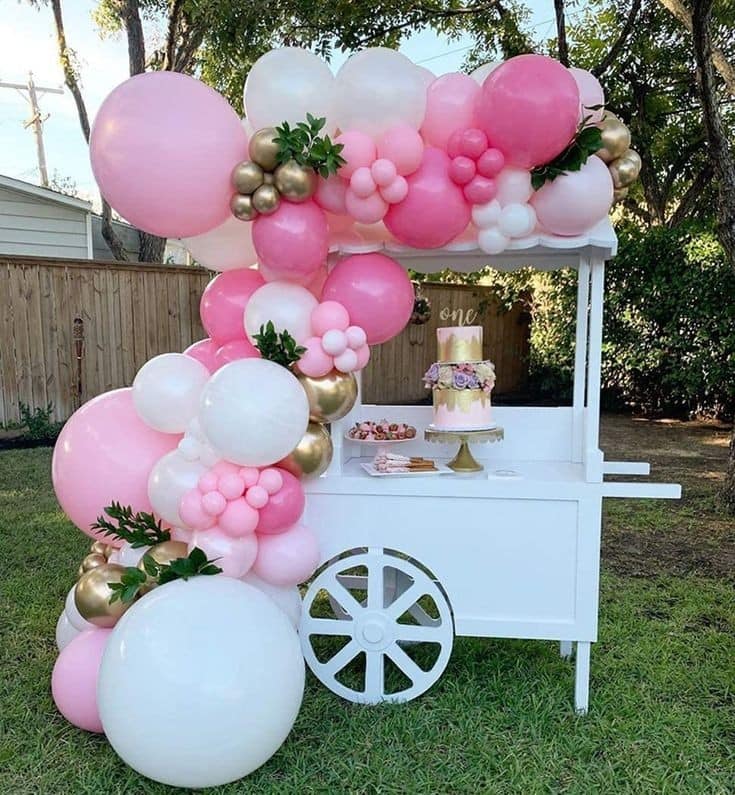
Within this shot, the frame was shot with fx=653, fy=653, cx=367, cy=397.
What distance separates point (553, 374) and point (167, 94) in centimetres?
652

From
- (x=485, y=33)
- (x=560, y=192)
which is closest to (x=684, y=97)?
(x=485, y=33)

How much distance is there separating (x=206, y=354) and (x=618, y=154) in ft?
4.52

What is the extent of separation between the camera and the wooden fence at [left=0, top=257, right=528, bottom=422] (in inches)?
218

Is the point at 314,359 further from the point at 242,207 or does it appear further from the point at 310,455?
the point at 242,207

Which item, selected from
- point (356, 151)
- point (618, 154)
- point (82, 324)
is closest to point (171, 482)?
point (356, 151)

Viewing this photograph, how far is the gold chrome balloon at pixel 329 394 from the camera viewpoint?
1853 millimetres

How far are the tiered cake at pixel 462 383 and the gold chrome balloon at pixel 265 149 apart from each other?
809 mm

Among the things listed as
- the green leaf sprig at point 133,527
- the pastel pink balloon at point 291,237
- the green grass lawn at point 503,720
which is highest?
the pastel pink balloon at point 291,237

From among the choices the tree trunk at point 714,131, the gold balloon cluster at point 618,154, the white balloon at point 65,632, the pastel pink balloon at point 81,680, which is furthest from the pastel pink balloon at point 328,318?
the tree trunk at point 714,131

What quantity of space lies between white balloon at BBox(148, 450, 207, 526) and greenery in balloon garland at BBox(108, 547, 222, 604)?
0.50 ft

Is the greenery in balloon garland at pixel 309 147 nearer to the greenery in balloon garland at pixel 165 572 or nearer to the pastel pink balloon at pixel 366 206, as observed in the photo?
the pastel pink balloon at pixel 366 206

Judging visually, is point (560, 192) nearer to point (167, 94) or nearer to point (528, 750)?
point (167, 94)

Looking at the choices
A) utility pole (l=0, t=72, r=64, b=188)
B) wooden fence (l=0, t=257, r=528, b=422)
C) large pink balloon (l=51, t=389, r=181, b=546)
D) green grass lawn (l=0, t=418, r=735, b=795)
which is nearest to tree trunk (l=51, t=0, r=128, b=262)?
wooden fence (l=0, t=257, r=528, b=422)

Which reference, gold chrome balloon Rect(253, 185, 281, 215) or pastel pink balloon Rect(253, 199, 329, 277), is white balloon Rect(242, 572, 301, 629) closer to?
pastel pink balloon Rect(253, 199, 329, 277)
